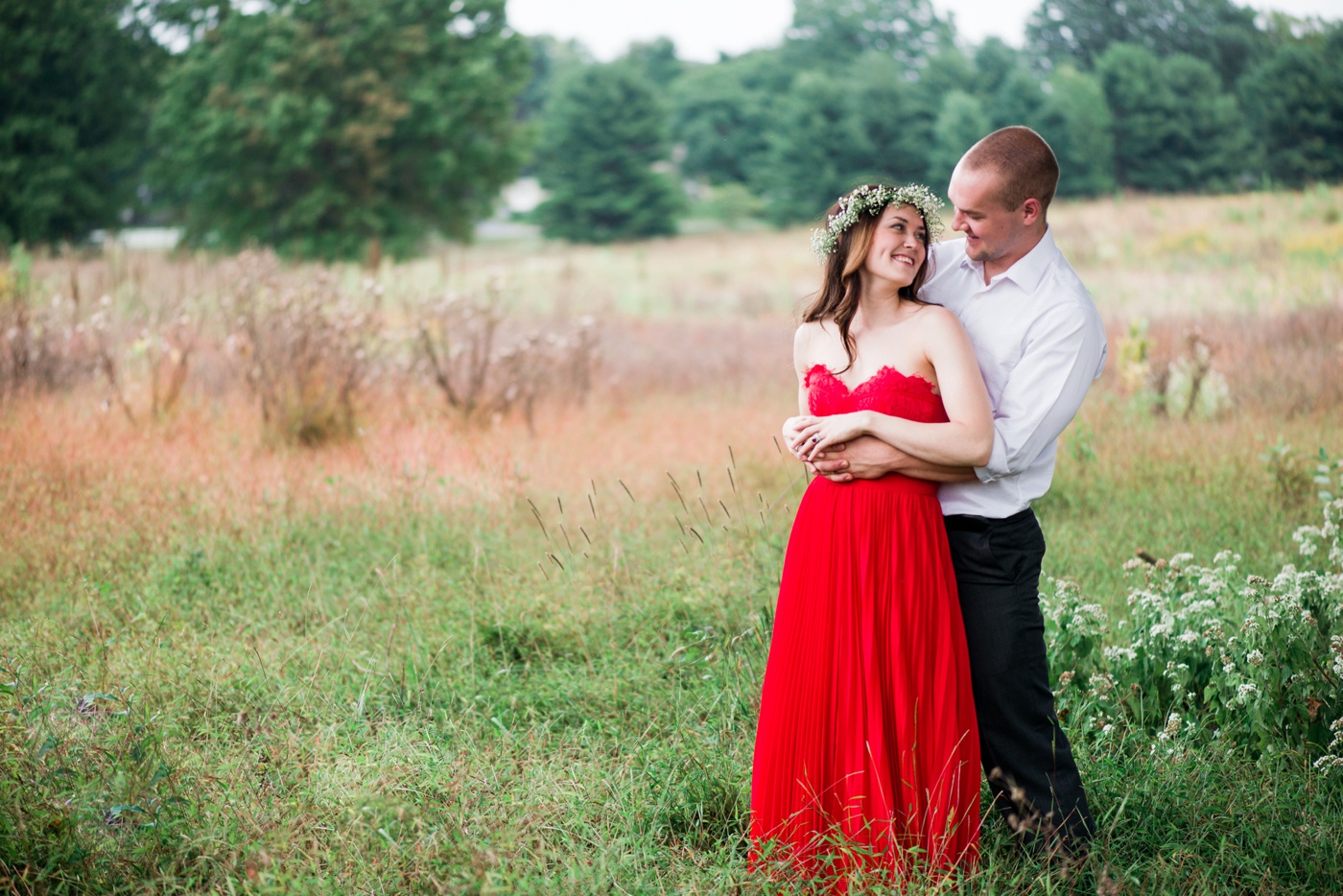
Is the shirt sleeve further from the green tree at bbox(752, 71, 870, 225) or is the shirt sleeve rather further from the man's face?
the green tree at bbox(752, 71, 870, 225)

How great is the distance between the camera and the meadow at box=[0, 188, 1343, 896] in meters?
2.84

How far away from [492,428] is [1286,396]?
6168 mm

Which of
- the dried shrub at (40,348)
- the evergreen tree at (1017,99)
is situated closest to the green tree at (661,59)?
the evergreen tree at (1017,99)

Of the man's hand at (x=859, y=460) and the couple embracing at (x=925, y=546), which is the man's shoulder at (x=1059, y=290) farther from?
the man's hand at (x=859, y=460)

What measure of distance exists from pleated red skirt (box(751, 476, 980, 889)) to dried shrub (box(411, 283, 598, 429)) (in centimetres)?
515

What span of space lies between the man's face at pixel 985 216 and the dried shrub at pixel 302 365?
5.64 m

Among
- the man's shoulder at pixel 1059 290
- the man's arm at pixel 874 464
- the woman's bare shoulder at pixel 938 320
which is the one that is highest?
the man's shoulder at pixel 1059 290

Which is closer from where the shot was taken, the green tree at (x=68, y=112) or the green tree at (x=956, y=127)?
the green tree at (x=68, y=112)

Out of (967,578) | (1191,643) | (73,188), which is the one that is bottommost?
(1191,643)

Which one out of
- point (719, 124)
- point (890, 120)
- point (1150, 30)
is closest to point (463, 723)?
point (1150, 30)

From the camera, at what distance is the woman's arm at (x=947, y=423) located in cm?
259

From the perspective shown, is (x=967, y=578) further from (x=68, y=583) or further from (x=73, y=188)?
(x=73, y=188)

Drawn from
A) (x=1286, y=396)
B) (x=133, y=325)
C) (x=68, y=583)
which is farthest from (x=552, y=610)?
(x=133, y=325)

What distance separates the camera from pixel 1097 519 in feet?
19.4
